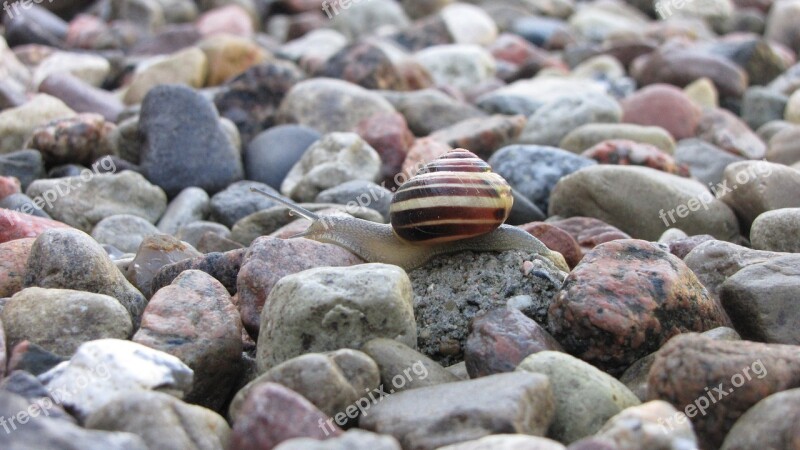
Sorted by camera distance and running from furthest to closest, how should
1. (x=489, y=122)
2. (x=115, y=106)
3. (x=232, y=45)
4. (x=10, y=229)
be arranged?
1. (x=232, y=45)
2. (x=115, y=106)
3. (x=489, y=122)
4. (x=10, y=229)

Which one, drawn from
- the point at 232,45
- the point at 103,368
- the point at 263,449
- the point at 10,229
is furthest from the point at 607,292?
the point at 232,45

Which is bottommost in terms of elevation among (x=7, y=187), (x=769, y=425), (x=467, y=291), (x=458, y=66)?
(x=458, y=66)

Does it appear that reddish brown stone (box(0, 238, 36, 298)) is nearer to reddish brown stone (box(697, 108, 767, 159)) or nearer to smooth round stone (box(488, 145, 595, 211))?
smooth round stone (box(488, 145, 595, 211))

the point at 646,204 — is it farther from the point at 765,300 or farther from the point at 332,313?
the point at 332,313

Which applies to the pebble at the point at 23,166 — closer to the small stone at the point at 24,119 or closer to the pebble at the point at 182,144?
the small stone at the point at 24,119

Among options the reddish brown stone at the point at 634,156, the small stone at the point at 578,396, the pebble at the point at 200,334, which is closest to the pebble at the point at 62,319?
the pebble at the point at 200,334

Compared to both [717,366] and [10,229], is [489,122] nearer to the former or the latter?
[10,229]

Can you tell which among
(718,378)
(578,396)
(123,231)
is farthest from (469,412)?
(123,231)
